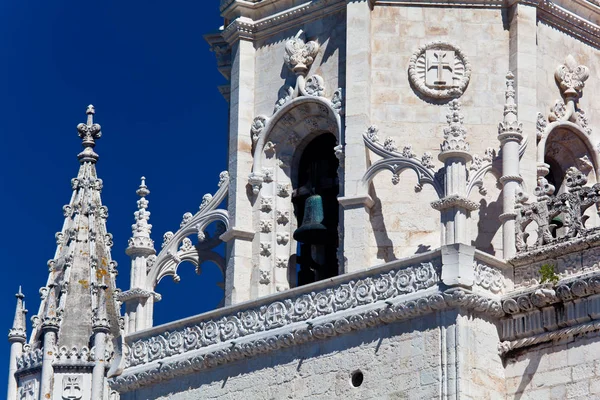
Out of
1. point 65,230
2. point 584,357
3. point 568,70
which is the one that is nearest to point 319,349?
point 584,357

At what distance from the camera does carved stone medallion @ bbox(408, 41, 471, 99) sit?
129 ft

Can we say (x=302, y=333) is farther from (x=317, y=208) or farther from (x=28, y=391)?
(x=28, y=391)

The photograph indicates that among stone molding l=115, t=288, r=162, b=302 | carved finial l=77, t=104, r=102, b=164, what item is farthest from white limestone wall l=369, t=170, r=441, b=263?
carved finial l=77, t=104, r=102, b=164

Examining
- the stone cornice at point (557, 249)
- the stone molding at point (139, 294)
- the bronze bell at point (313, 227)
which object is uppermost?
the bronze bell at point (313, 227)

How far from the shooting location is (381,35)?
3997 centimetres

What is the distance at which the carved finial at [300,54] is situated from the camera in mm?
40469

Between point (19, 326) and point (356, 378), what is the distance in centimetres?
1091

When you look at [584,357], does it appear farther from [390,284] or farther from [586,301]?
[390,284]

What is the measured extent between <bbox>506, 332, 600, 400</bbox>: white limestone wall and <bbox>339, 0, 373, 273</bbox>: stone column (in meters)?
3.61

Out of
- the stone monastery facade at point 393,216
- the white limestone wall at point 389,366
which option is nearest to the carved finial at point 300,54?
the stone monastery facade at point 393,216

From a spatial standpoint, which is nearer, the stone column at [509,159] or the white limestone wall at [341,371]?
the white limestone wall at [341,371]

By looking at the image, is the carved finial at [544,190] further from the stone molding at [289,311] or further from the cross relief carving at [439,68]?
the cross relief carving at [439,68]

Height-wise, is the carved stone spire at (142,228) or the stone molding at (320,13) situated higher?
the stone molding at (320,13)

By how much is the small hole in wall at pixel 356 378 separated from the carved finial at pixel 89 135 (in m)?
12.8
